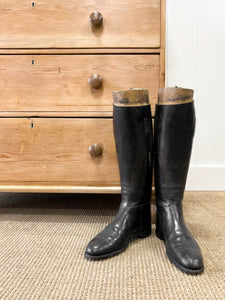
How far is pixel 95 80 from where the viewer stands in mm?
819

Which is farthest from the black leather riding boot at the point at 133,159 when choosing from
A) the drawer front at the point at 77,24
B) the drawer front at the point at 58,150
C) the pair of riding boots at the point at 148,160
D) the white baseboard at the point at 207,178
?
the white baseboard at the point at 207,178

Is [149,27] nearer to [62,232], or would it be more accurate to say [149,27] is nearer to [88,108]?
[88,108]

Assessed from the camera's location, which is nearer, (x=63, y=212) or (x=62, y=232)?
(x=62, y=232)

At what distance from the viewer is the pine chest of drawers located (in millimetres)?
823

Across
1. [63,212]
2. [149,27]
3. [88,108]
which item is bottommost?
[63,212]

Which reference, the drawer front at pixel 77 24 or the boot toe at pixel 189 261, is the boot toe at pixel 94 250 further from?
the drawer front at pixel 77 24

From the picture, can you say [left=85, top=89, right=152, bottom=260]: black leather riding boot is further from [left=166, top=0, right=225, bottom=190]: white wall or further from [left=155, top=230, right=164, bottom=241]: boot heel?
[left=166, top=0, right=225, bottom=190]: white wall

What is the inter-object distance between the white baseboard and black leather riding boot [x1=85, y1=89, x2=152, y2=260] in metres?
0.63

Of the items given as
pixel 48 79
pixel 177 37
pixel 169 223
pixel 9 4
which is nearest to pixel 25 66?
pixel 48 79

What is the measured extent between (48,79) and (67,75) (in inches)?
2.4

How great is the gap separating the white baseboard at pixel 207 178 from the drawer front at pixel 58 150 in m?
0.60

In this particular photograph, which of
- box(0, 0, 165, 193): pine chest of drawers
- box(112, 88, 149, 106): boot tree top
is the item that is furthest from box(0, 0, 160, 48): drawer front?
box(112, 88, 149, 106): boot tree top

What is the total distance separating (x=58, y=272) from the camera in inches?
22.6

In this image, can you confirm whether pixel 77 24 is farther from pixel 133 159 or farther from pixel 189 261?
pixel 189 261
